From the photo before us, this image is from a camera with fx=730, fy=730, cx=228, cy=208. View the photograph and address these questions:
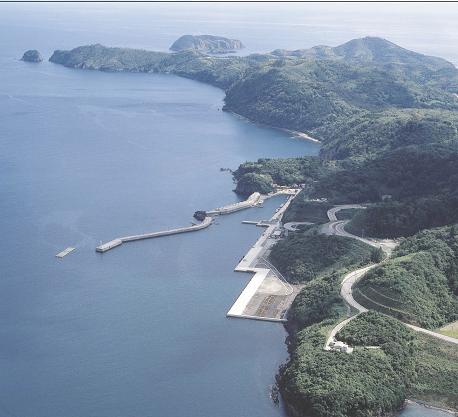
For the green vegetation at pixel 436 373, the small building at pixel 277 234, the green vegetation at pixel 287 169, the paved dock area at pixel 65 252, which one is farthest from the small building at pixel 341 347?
the green vegetation at pixel 287 169

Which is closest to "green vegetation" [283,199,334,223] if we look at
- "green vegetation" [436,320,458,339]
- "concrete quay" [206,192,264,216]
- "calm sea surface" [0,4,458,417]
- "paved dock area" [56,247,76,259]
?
"calm sea surface" [0,4,458,417]

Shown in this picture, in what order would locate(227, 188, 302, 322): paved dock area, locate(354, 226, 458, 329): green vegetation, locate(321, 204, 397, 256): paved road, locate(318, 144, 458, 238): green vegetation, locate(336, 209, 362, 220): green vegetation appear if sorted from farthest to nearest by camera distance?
1. locate(336, 209, 362, 220): green vegetation
2. locate(318, 144, 458, 238): green vegetation
3. locate(321, 204, 397, 256): paved road
4. locate(227, 188, 302, 322): paved dock area
5. locate(354, 226, 458, 329): green vegetation

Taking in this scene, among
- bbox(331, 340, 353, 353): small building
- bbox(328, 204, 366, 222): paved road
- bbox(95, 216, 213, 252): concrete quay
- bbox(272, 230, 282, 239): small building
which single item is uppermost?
bbox(331, 340, 353, 353): small building

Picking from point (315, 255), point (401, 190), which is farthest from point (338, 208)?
point (315, 255)

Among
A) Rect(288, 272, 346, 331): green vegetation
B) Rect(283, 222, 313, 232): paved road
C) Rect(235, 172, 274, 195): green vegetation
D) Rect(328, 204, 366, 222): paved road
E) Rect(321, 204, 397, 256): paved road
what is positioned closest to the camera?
Rect(288, 272, 346, 331): green vegetation

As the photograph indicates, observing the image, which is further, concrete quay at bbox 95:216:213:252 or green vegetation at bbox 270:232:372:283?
concrete quay at bbox 95:216:213:252

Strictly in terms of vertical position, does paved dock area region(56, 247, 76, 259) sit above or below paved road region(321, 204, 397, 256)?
below

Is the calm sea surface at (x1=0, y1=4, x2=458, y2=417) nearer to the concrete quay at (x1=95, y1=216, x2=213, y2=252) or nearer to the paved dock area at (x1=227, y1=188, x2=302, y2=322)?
the concrete quay at (x1=95, y1=216, x2=213, y2=252)
